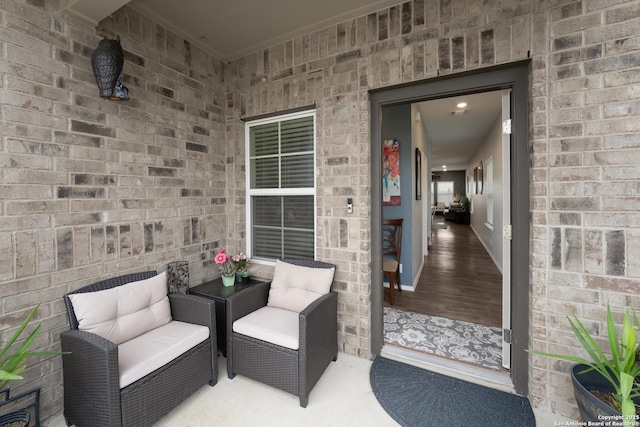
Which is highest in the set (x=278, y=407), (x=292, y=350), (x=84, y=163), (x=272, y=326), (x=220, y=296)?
(x=84, y=163)

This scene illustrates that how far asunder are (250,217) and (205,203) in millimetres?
486

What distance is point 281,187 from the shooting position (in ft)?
9.32

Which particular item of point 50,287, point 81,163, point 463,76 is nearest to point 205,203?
point 81,163

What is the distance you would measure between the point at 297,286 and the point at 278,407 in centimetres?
84

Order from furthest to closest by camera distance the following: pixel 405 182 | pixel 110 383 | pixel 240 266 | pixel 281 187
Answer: pixel 405 182 < pixel 281 187 < pixel 240 266 < pixel 110 383

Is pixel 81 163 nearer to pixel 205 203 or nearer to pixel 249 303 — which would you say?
pixel 205 203

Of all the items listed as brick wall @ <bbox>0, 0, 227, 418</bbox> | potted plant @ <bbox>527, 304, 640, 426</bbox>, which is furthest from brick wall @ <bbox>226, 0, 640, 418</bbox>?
brick wall @ <bbox>0, 0, 227, 418</bbox>

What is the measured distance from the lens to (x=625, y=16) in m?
1.53

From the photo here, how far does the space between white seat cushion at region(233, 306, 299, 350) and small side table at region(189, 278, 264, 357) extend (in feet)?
0.72

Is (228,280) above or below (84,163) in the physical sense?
below

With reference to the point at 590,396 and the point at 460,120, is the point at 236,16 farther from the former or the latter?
the point at 460,120

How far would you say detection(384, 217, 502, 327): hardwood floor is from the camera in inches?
128

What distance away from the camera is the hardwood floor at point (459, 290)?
325cm

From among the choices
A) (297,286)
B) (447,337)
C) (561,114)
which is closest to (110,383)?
(297,286)
